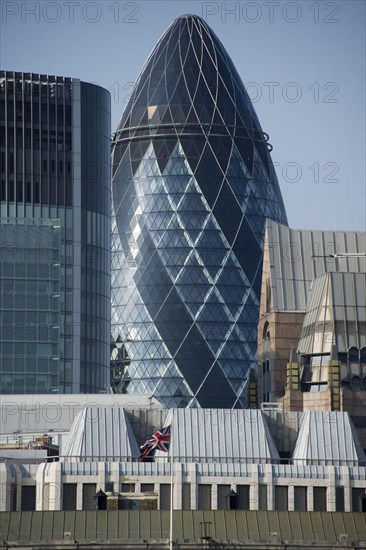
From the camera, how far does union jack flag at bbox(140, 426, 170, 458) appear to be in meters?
158

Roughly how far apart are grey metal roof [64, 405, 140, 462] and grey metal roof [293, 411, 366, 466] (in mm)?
12116

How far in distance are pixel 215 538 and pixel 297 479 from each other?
61.4ft

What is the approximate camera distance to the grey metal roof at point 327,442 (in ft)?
518

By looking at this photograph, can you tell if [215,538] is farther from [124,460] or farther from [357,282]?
[357,282]

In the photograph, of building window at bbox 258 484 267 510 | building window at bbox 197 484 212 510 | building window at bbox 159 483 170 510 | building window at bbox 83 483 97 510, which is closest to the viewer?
building window at bbox 83 483 97 510

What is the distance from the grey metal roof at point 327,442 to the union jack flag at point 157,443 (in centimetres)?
937

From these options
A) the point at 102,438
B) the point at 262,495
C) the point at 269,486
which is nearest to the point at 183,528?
the point at 262,495

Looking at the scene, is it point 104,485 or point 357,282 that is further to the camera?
point 357,282

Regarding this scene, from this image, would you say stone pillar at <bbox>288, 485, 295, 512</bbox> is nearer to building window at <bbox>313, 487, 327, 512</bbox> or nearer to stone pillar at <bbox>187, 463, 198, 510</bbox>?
building window at <bbox>313, 487, 327, 512</bbox>

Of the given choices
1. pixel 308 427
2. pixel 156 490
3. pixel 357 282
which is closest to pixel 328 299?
pixel 357 282

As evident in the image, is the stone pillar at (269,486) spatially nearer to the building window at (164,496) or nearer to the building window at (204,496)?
the building window at (204,496)

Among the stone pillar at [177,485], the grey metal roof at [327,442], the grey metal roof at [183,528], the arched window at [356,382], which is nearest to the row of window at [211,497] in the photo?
→ the stone pillar at [177,485]

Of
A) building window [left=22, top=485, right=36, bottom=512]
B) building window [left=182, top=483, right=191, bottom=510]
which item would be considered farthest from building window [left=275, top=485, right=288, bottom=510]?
building window [left=22, top=485, right=36, bottom=512]

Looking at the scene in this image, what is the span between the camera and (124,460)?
15650cm
